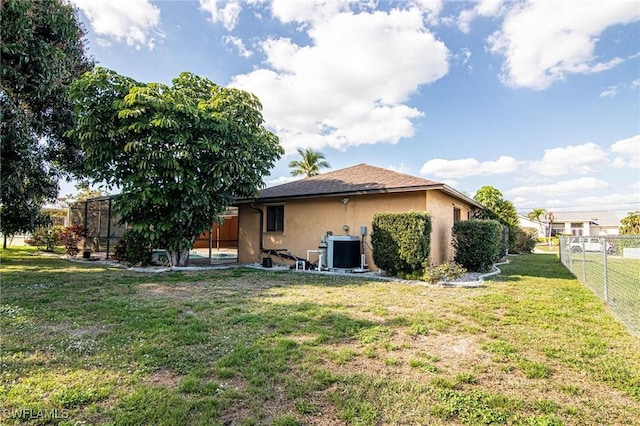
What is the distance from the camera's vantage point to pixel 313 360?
11.2ft

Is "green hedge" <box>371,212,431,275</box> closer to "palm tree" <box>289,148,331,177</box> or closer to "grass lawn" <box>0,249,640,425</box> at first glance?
→ "grass lawn" <box>0,249,640,425</box>

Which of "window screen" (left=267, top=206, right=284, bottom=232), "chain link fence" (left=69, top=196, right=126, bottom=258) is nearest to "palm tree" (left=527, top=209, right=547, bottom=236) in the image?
"window screen" (left=267, top=206, right=284, bottom=232)

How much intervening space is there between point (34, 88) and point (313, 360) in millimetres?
10404

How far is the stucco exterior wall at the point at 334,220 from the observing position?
10453 mm

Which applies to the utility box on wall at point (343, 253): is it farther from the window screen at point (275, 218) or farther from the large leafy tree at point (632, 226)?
the large leafy tree at point (632, 226)

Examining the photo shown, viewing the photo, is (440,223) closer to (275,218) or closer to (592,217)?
(275,218)

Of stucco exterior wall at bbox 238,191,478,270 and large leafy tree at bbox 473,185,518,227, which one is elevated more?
large leafy tree at bbox 473,185,518,227

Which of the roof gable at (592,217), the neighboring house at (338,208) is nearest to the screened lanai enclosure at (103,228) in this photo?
the neighboring house at (338,208)

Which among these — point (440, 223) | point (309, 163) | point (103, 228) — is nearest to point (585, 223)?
point (309, 163)

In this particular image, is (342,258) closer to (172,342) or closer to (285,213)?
(285,213)

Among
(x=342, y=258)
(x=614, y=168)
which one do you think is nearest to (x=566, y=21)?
(x=342, y=258)

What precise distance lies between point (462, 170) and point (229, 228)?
86.9 ft

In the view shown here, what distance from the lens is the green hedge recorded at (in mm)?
8641

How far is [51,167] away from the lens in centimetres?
1236
